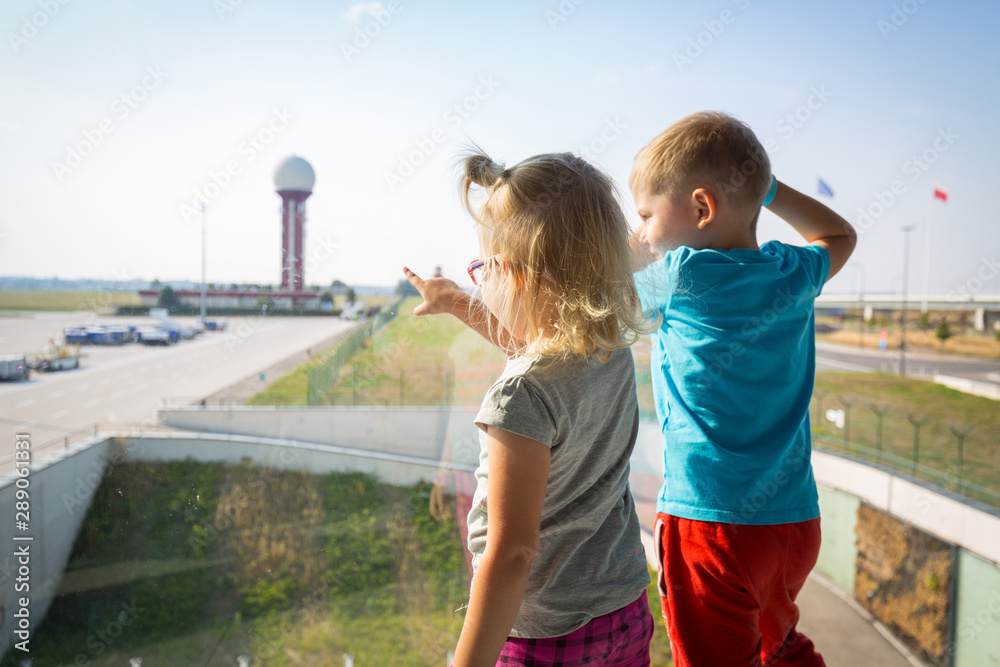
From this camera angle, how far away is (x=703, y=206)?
70 cm

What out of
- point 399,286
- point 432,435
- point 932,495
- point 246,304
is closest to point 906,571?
point 932,495

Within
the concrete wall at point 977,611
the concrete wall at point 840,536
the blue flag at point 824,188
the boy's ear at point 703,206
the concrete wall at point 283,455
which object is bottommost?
the concrete wall at point 840,536

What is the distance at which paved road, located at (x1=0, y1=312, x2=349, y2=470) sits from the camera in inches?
49.3

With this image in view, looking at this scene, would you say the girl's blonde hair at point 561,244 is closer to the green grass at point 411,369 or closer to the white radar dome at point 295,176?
the green grass at point 411,369

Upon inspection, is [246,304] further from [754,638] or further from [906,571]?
[906,571]

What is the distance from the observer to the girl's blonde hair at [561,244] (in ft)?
1.73

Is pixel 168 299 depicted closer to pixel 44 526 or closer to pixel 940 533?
pixel 44 526

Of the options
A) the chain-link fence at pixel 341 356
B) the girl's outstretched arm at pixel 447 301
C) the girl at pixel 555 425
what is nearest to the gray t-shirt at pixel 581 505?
the girl at pixel 555 425

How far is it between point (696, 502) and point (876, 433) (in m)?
9.01

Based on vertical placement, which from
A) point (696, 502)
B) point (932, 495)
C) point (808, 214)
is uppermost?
point (808, 214)

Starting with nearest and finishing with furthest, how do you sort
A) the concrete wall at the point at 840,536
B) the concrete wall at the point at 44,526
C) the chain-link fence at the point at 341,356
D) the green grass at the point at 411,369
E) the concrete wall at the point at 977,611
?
the concrete wall at the point at 44,526 → the green grass at the point at 411,369 → the chain-link fence at the point at 341,356 → the concrete wall at the point at 977,611 → the concrete wall at the point at 840,536

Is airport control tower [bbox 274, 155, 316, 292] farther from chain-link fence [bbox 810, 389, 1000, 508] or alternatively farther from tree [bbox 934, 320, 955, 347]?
tree [bbox 934, 320, 955, 347]

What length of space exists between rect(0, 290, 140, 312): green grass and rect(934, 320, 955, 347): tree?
10.2 metres

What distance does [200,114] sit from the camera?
1418 mm
